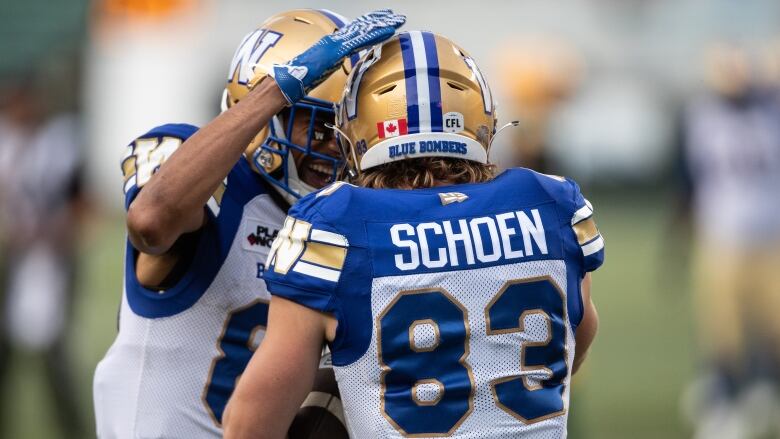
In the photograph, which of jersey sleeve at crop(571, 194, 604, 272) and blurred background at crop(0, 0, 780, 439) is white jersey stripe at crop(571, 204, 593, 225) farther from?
blurred background at crop(0, 0, 780, 439)

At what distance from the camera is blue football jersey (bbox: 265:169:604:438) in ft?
Answer: 8.30

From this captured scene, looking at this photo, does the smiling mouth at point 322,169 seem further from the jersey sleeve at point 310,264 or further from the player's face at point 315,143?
the jersey sleeve at point 310,264

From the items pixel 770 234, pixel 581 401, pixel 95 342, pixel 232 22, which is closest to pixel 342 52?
pixel 581 401

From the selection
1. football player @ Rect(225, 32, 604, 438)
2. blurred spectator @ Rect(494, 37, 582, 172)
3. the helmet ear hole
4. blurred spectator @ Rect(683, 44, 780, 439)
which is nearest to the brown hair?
football player @ Rect(225, 32, 604, 438)

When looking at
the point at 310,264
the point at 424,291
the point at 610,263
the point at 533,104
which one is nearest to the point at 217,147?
the point at 310,264

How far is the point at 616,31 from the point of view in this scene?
2297 centimetres

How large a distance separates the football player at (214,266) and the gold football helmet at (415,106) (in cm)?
24

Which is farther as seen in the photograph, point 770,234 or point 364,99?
point 770,234

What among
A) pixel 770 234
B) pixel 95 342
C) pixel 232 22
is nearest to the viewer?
pixel 770 234

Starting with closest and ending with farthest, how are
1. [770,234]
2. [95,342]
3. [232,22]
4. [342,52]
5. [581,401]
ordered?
[342,52] < [581,401] < [770,234] < [95,342] < [232,22]

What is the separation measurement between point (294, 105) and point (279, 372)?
0.89m

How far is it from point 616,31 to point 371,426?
2114 centimetres

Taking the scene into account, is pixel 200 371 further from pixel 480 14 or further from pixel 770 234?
pixel 480 14

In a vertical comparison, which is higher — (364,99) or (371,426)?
(364,99)
